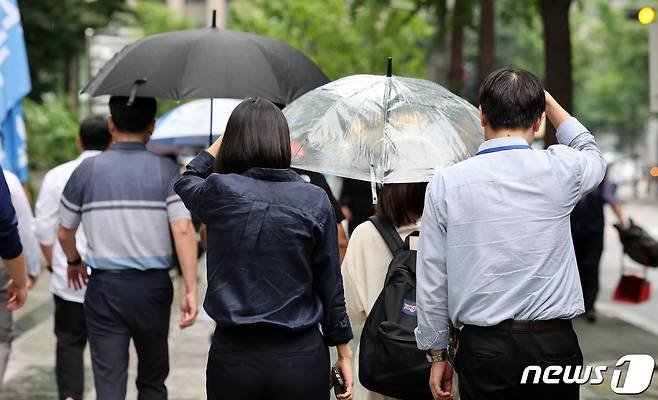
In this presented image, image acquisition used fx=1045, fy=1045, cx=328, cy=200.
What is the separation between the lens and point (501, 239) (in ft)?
11.3

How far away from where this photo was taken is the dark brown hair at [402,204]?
450 centimetres

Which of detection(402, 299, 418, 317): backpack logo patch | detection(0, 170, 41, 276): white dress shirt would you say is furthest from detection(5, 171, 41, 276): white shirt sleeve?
detection(402, 299, 418, 317): backpack logo patch

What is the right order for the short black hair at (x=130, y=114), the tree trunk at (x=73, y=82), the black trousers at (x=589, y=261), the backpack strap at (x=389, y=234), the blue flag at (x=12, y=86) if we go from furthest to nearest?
the tree trunk at (x=73, y=82) < the black trousers at (x=589, y=261) < the blue flag at (x=12, y=86) < the short black hair at (x=130, y=114) < the backpack strap at (x=389, y=234)

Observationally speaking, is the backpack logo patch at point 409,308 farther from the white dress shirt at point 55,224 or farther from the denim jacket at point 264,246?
the white dress shirt at point 55,224

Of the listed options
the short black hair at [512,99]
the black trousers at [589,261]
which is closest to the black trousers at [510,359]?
the short black hair at [512,99]

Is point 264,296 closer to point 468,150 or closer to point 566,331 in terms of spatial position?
point 566,331

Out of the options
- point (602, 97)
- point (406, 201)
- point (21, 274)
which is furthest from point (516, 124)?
point (602, 97)

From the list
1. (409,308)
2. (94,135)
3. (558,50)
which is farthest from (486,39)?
(409,308)

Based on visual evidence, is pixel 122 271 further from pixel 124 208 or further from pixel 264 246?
pixel 264 246

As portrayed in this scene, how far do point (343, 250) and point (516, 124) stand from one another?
276 centimetres

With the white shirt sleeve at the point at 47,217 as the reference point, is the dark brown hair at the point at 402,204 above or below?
above

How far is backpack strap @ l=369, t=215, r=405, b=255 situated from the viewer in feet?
14.4

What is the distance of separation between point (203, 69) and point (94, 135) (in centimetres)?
130

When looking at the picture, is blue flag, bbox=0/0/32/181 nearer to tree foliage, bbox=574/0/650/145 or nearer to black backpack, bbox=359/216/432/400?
black backpack, bbox=359/216/432/400
